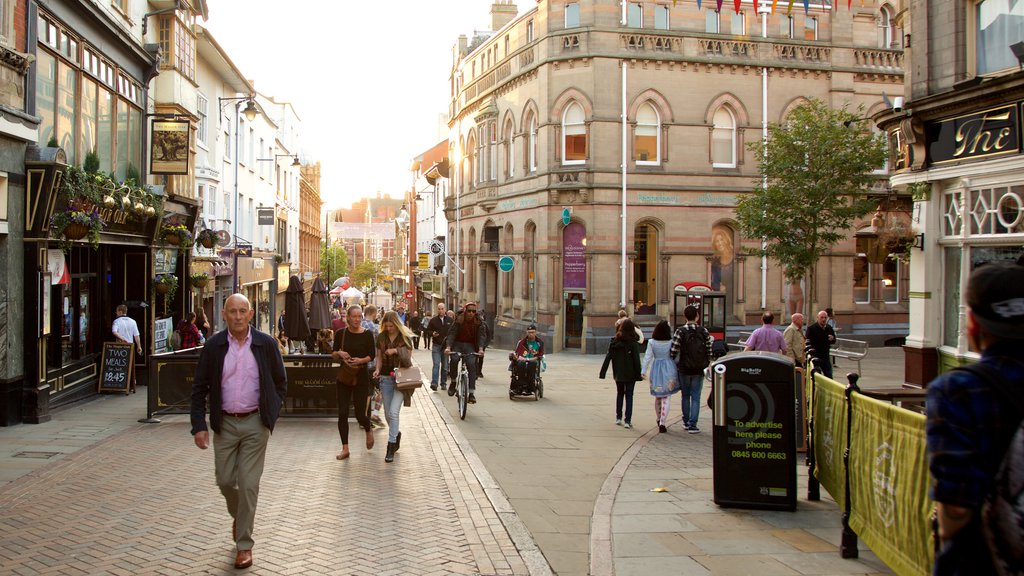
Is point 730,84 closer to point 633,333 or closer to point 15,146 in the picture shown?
point 633,333

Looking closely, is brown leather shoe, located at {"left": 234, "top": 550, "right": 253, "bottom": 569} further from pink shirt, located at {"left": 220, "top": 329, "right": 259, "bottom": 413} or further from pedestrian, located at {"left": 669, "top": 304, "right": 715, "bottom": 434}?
pedestrian, located at {"left": 669, "top": 304, "right": 715, "bottom": 434}

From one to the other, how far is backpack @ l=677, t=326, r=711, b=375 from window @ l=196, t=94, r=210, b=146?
1751 cm

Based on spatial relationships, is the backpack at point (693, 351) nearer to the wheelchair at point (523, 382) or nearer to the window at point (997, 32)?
the wheelchair at point (523, 382)

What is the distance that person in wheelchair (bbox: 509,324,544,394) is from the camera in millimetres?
16125

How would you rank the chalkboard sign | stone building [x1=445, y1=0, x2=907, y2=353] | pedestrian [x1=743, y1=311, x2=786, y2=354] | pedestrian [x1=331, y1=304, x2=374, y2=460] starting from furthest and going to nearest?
stone building [x1=445, y1=0, x2=907, y2=353]
the chalkboard sign
pedestrian [x1=743, y1=311, x2=786, y2=354]
pedestrian [x1=331, y1=304, x2=374, y2=460]

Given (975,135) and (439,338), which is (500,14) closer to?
(439,338)

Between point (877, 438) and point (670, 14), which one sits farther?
point (670, 14)

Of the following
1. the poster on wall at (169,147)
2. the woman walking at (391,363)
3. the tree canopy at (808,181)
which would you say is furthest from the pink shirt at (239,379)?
the tree canopy at (808,181)

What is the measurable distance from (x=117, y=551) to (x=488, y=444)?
5.56m

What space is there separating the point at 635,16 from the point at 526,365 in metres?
19.4

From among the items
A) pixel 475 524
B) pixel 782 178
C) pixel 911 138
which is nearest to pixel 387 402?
pixel 475 524

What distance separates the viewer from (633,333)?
1266 cm

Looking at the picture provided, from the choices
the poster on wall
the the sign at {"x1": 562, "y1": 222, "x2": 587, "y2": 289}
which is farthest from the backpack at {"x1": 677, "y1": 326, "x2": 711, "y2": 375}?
the the sign at {"x1": 562, "y1": 222, "x2": 587, "y2": 289}

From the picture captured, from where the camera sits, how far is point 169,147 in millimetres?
18062
